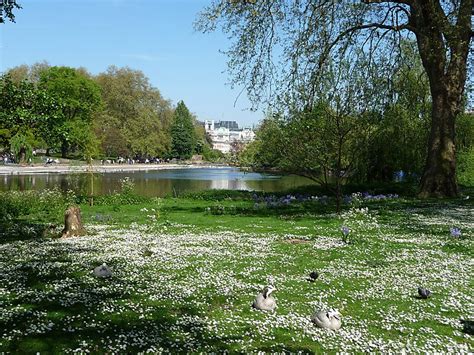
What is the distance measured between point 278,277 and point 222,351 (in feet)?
11.4

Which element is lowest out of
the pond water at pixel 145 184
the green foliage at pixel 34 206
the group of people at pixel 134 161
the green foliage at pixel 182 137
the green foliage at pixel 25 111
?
the pond water at pixel 145 184

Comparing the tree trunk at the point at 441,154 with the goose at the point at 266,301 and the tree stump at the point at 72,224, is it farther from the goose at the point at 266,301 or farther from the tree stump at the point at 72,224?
the goose at the point at 266,301

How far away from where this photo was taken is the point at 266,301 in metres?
7.01

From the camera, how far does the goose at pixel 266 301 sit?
6.98 meters

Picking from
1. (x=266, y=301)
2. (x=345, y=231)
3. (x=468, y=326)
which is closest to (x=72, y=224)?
(x=345, y=231)

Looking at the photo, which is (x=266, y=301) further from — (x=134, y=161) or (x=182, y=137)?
(x=182, y=137)

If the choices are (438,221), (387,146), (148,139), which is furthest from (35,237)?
(148,139)

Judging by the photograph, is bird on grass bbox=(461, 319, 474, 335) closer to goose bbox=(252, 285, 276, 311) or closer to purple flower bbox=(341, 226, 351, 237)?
goose bbox=(252, 285, 276, 311)

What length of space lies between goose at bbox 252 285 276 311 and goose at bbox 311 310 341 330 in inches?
29.9

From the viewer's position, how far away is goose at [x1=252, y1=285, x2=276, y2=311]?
698 cm

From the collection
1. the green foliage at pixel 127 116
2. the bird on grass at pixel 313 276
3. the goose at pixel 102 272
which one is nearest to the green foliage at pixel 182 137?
the green foliage at pixel 127 116

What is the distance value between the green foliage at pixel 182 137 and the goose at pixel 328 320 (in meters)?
138

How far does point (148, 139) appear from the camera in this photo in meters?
114

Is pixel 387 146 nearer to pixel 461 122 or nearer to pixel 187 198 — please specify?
pixel 461 122
